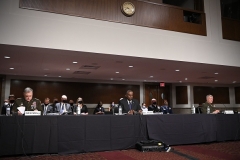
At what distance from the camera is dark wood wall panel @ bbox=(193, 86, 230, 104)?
14148mm

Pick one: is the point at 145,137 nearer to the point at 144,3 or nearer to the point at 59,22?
the point at 59,22

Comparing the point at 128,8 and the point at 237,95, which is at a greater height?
the point at 128,8

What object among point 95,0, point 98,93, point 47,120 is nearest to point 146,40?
point 95,0

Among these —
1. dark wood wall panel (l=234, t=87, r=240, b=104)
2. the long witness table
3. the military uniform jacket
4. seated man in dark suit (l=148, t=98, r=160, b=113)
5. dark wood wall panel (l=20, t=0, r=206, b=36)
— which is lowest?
the long witness table

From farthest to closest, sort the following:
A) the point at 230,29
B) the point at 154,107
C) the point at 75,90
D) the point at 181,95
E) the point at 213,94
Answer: the point at 213,94, the point at 181,95, the point at 75,90, the point at 154,107, the point at 230,29

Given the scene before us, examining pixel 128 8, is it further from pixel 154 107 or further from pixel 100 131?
pixel 154 107

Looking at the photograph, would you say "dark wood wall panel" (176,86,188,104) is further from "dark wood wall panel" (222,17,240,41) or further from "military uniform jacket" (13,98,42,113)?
"military uniform jacket" (13,98,42,113)

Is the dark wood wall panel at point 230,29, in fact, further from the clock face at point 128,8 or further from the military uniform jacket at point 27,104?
the military uniform jacket at point 27,104

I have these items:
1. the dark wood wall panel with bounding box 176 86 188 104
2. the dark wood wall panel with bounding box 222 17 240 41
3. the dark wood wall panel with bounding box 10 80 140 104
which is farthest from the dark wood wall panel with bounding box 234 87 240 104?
the dark wood wall panel with bounding box 222 17 240 41

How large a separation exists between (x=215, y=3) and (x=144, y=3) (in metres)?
2.93

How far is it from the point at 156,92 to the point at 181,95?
5.76ft

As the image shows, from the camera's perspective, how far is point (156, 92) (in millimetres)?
13688

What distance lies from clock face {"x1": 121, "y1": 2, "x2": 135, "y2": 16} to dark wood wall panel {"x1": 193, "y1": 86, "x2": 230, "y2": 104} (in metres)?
9.39

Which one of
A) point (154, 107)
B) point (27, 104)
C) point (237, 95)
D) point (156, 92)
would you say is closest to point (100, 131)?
point (27, 104)
